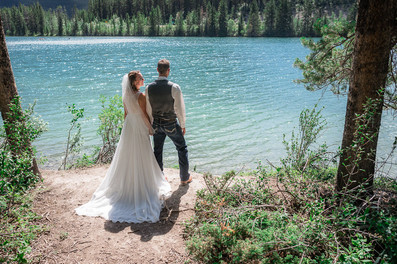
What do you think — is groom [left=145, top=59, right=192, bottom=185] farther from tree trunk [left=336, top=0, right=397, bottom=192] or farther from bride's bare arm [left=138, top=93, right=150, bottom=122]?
tree trunk [left=336, top=0, right=397, bottom=192]

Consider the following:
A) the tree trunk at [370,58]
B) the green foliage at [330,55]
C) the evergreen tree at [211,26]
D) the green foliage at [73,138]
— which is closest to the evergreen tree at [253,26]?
the evergreen tree at [211,26]

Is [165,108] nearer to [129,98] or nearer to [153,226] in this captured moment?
[129,98]

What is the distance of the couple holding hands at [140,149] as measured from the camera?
4.99 m

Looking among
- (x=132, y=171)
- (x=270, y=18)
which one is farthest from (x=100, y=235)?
(x=270, y=18)

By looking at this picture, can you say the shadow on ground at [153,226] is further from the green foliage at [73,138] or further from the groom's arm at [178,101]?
the green foliage at [73,138]

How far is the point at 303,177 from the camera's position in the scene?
15.4 feet

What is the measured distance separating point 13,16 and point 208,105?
503ft

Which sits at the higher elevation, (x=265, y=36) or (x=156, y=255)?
(x=265, y=36)

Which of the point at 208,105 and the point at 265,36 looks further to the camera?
the point at 265,36

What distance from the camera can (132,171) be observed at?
5.16 m

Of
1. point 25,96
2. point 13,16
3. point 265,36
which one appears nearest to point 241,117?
point 25,96

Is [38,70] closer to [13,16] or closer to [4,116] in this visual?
[4,116]

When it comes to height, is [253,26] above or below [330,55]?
above

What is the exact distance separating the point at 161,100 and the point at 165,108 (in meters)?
0.17
